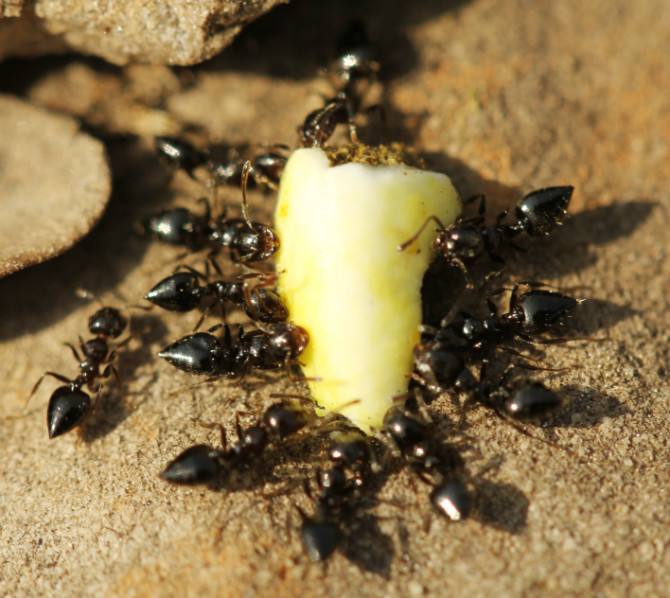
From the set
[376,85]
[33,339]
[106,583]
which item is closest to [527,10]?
[376,85]

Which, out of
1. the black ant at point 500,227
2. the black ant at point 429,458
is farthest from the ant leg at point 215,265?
the black ant at point 429,458

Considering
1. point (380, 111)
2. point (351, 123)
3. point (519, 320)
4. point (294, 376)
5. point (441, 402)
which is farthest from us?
point (380, 111)

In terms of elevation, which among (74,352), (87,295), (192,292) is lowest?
(74,352)

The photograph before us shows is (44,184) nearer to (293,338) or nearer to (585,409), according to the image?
(293,338)

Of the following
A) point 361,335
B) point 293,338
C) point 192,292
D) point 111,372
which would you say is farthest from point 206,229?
point 361,335

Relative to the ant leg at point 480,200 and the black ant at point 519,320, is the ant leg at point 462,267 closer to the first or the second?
the black ant at point 519,320
